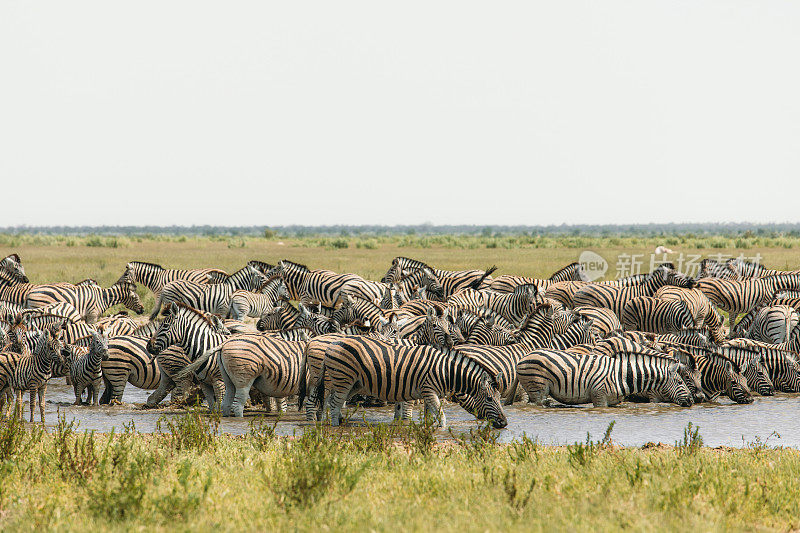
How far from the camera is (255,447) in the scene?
8195mm

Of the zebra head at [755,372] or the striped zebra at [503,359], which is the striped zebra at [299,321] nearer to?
the striped zebra at [503,359]

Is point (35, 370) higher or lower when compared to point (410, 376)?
lower

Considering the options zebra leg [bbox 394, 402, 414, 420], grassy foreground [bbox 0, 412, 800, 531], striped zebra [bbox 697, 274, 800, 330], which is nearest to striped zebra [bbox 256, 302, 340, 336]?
zebra leg [bbox 394, 402, 414, 420]

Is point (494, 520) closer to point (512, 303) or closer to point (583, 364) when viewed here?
point (583, 364)

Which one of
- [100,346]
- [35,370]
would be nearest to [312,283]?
[100,346]

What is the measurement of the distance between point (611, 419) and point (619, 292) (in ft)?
26.0

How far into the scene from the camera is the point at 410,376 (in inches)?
384

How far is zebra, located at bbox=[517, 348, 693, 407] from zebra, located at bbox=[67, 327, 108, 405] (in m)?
5.65

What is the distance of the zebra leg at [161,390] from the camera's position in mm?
11062

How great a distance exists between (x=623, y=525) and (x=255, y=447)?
12.8 feet

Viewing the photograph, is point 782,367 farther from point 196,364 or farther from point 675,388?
point 196,364

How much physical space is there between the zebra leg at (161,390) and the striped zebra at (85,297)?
288 inches

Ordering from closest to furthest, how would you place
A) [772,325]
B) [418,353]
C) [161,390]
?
[418,353]
[161,390]
[772,325]

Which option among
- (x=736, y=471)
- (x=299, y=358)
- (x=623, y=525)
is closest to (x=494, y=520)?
(x=623, y=525)
